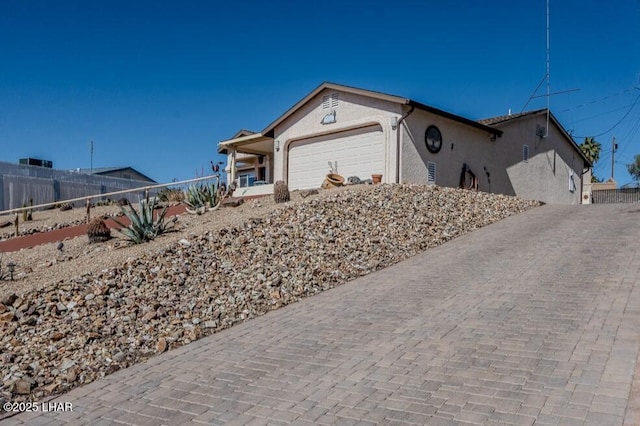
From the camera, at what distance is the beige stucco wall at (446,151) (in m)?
17.7

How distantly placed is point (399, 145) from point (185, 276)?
11017mm

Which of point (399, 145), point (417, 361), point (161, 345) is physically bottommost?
point (161, 345)

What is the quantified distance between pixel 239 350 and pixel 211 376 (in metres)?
0.79

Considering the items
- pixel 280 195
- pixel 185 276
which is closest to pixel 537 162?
pixel 280 195

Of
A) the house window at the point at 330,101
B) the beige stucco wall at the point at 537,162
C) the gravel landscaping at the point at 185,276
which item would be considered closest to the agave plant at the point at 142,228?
the gravel landscaping at the point at 185,276

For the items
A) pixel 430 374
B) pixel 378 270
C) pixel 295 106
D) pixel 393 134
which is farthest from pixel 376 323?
pixel 295 106

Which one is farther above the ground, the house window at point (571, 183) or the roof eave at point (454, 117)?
the roof eave at point (454, 117)

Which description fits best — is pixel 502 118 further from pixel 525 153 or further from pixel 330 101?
pixel 330 101

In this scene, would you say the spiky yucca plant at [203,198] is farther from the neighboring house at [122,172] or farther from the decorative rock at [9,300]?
the neighboring house at [122,172]

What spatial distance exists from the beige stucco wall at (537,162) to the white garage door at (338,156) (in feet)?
22.6

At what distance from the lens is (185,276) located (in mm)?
8258

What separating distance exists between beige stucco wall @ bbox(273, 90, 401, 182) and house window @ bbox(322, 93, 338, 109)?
146 millimetres

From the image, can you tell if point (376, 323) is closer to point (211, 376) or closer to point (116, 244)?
point (211, 376)

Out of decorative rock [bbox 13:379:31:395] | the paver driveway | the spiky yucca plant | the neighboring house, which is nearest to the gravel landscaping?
decorative rock [bbox 13:379:31:395]
